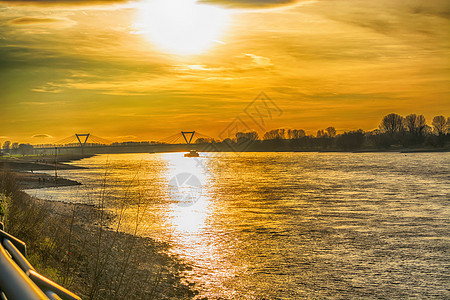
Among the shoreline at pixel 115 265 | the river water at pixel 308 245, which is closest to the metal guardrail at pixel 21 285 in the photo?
the river water at pixel 308 245

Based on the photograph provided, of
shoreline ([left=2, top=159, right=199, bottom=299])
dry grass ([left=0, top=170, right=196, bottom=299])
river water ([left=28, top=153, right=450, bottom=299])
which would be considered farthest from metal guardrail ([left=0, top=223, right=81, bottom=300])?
shoreline ([left=2, top=159, right=199, bottom=299])

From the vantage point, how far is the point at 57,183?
61.7 metres

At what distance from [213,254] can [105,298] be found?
10523 mm

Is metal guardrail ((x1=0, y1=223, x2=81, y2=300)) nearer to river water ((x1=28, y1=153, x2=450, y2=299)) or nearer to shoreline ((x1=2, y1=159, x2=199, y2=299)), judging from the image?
river water ((x1=28, y1=153, x2=450, y2=299))

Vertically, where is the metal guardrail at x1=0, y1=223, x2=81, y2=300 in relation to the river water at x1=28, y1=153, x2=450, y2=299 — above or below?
above

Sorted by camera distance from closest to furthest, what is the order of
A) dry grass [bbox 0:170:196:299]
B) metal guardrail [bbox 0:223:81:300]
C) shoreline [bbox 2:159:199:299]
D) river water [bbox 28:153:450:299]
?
metal guardrail [bbox 0:223:81:300] < dry grass [bbox 0:170:196:299] < shoreline [bbox 2:159:199:299] < river water [bbox 28:153:450:299]

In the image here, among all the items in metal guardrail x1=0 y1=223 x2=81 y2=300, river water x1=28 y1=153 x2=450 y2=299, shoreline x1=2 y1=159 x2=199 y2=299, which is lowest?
river water x1=28 y1=153 x2=450 y2=299

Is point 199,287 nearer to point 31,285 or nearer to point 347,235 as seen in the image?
point 347,235

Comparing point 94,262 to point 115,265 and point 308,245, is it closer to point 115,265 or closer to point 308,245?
point 115,265

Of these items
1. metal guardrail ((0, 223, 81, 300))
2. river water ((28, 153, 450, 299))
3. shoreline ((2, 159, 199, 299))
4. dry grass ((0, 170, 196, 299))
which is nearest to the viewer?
metal guardrail ((0, 223, 81, 300))

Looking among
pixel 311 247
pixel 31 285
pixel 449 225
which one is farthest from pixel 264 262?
pixel 31 285

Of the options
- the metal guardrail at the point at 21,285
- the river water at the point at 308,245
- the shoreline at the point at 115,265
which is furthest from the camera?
the river water at the point at 308,245

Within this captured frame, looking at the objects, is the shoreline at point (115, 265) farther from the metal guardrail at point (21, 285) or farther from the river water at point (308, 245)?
the metal guardrail at point (21, 285)

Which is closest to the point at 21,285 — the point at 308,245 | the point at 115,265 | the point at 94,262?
the point at 94,262
